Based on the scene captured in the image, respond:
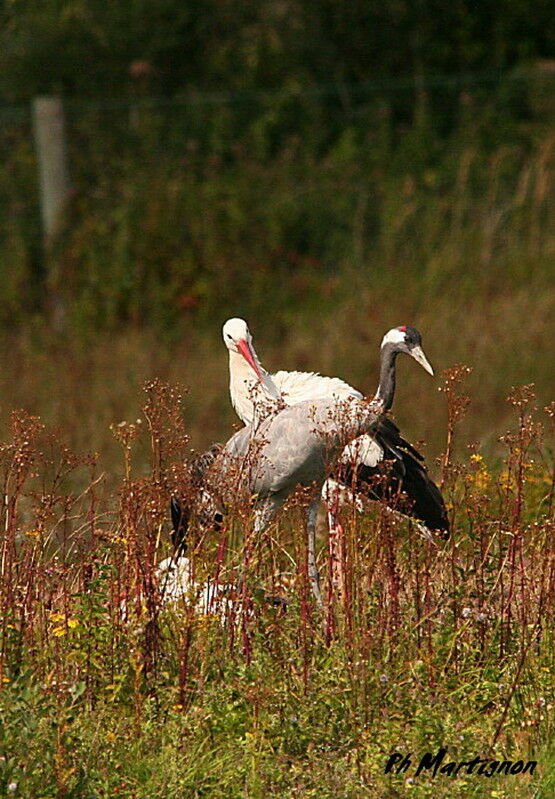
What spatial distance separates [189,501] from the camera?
15.3 ft

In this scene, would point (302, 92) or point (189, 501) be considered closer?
point (189, 501)

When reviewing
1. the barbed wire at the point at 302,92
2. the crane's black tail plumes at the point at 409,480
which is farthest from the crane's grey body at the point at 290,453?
the barbed wire at the point at 302,92

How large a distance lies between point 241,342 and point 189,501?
7.84ft

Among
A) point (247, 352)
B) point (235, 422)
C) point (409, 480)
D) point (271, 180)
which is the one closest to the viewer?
point (409, 480)

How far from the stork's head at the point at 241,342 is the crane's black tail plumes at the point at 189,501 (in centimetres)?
80

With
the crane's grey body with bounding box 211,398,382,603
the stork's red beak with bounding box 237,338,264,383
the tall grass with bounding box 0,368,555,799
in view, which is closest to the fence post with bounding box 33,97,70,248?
the stork's red beak with bounding box 237,338,264,383

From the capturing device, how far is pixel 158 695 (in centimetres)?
451

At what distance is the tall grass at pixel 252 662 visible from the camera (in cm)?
412

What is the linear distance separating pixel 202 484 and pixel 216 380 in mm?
5286

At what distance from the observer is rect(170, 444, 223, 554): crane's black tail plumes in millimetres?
4684

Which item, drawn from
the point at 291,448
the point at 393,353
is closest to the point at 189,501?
the point at 291,448

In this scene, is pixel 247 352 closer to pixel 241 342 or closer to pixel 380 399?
pixel 241 342

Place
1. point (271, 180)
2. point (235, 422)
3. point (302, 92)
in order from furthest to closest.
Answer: point (302, 92) → point (271, 180) → point (235, 422)

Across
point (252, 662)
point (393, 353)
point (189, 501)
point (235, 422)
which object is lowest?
point (252, 662)
